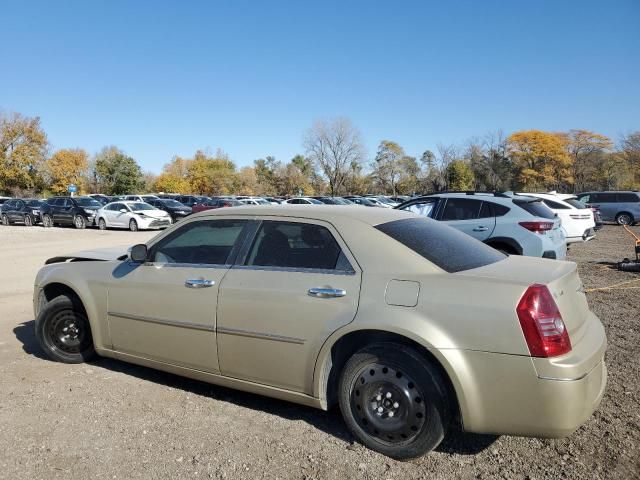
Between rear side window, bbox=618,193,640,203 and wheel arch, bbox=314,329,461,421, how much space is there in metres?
28.6

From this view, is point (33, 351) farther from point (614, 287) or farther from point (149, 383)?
point (614, 287)

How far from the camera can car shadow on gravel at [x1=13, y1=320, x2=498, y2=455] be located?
10.6 ft

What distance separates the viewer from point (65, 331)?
4.70 m

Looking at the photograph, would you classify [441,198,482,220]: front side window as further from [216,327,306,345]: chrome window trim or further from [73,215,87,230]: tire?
[73,215,87,230]: tire

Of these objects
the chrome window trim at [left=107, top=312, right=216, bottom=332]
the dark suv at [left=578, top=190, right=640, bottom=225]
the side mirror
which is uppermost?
the side mirror

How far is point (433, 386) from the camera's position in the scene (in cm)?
287

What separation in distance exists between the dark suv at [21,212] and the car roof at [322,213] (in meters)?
30.1

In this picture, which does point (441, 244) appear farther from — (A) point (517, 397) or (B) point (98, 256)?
(B) point (98, 256)

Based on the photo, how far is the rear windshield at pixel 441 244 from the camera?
3.19 m

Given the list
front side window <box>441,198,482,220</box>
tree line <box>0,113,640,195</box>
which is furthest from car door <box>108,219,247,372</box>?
tree line <box>0,113,640,195</box>

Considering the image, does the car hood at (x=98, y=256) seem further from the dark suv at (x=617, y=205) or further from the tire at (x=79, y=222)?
the dark suv at (x=617, y=205)

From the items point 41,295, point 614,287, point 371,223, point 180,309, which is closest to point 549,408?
point 371,223

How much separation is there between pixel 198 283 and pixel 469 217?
6.04 meters

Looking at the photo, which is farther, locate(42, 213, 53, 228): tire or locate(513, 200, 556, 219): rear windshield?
locate(42, 213, 53, 228): tire
